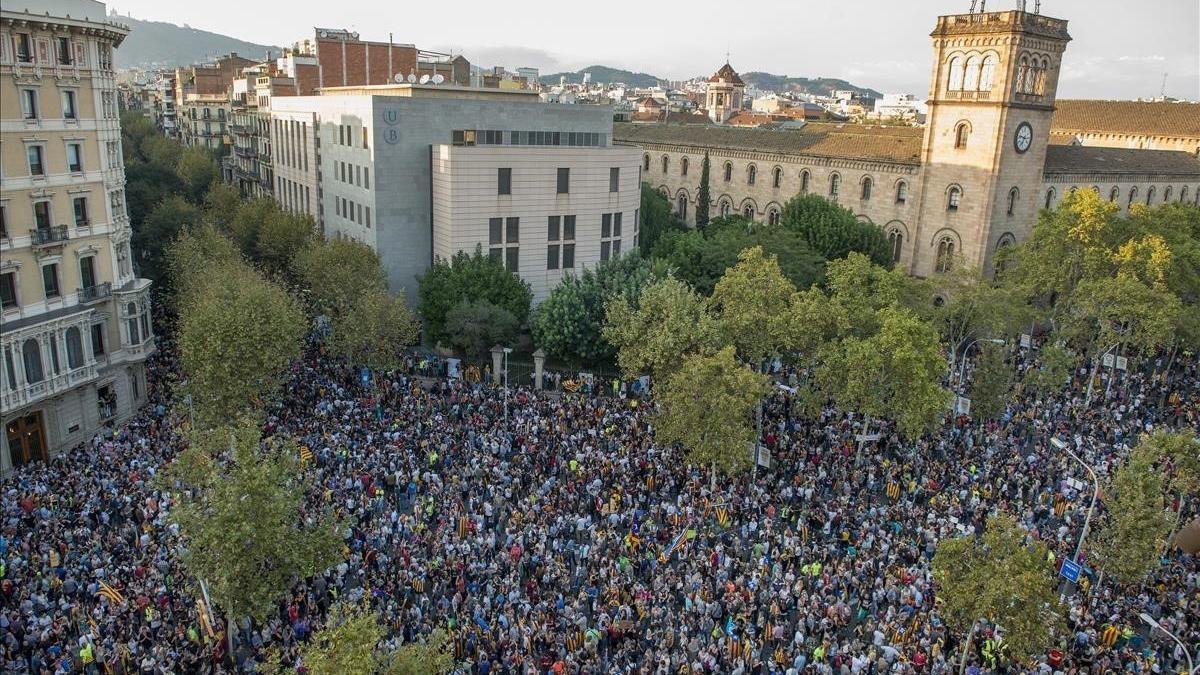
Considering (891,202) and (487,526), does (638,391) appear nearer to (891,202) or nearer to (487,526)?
(487,526)

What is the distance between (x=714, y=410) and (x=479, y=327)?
54.1ft

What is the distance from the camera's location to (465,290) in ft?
159

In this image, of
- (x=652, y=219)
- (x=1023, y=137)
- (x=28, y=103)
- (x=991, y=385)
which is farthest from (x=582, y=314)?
(x=1023, y=137)

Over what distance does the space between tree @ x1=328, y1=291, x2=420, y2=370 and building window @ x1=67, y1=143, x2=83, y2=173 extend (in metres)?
12.8

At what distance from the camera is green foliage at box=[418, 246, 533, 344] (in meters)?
48.4

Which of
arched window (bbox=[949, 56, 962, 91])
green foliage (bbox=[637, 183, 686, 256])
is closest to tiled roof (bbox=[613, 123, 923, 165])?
arched window (bbox=[949, 56, 962, 91])

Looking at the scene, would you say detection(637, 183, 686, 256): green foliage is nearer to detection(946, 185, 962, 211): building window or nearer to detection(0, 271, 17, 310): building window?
detection(946, 185, 962, 211): building window

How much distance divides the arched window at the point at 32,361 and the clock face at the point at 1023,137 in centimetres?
5784

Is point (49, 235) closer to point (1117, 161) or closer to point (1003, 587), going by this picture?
point (1003, 587)

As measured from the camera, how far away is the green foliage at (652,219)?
7250 cm

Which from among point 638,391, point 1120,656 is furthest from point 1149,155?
point 1120,656

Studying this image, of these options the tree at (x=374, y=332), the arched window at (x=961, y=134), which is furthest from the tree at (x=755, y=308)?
the arched window at (x=961, y=134)

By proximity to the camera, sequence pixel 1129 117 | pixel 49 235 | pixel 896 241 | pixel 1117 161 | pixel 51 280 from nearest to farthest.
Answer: pixel 49 235
pixel 51 280
pixel 896 241
pixel 1117 161
pixel 1129 117

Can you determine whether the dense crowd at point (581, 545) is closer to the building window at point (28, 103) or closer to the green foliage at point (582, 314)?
the green foliage at point (582, 314)
